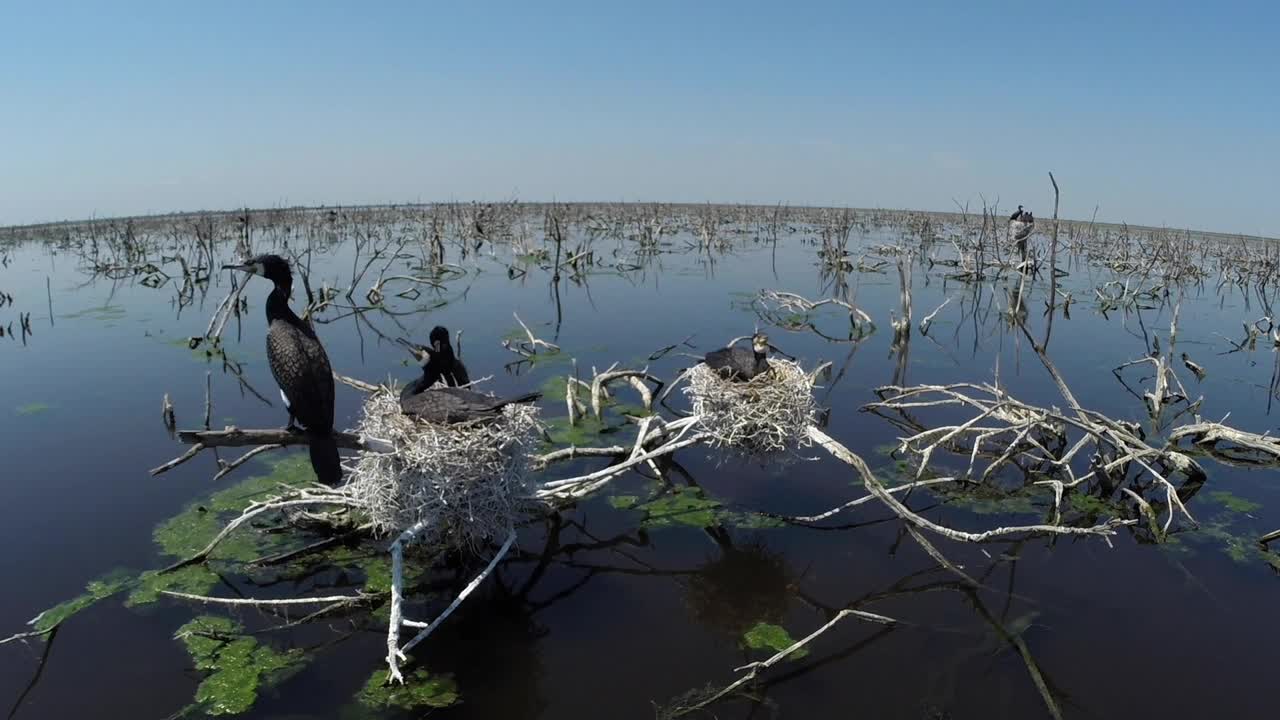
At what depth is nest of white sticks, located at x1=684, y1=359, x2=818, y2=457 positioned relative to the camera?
5.52m

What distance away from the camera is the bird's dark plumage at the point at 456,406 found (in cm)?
445

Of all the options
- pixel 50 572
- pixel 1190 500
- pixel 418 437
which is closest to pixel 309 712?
pixel 418 437

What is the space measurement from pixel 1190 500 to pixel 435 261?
21.1 meters

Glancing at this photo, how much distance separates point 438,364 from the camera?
6.06 meters

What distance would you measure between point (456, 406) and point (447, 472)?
0.45m

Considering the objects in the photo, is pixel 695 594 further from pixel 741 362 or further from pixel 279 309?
pixel 279 309

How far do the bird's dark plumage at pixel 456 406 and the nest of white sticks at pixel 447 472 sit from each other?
6 cm

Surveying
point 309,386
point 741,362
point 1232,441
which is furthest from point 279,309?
point 1232,441

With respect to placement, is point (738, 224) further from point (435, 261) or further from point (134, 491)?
point (134, 491)

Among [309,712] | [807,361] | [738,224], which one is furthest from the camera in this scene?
[738,224]

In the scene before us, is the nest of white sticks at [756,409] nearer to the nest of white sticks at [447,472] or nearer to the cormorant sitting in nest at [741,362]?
the cormorant sitting in nest at [741,362]

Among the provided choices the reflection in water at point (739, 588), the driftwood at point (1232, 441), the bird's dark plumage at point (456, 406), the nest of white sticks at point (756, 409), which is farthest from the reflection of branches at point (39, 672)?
the driftwood at point (1232, 441)

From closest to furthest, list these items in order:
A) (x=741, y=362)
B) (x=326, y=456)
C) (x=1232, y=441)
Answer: (x=326, y=456) < (x=741, y=362) < (x=1232, y=441)

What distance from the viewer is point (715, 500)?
23.1 ft
